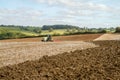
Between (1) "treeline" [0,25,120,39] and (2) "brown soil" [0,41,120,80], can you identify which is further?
(1) "treeline" [0,25,120,39]

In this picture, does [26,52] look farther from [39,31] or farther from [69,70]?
[39,31]

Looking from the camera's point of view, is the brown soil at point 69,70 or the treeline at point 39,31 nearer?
the brown soil at point 69,70

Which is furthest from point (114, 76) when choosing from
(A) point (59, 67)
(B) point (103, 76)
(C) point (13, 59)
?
(C) point (13, 59)

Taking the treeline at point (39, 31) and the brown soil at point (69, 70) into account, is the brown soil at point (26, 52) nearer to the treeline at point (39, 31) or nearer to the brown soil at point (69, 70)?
the brown soil at point (69, 70)

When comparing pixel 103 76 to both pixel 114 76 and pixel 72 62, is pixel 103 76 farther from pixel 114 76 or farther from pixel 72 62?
pixel 72 62

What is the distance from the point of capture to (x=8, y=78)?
47.0 ft

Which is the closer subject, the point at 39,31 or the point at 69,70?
the point at 69,70

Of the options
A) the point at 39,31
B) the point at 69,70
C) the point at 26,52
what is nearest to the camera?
the point at 69,70

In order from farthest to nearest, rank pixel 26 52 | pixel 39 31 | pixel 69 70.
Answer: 1. pixel 39 31
2. pixel 26 52
3. pixel 69 70

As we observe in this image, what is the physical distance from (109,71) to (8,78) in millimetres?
4672

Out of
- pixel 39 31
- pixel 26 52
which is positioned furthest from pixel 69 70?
pixel 39 31

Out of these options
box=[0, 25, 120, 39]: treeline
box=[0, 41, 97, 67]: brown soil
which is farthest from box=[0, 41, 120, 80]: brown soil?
box=[0, 25, 120, 39]: treeline

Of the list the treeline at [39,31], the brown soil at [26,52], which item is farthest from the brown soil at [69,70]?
the treeline at [39,31]

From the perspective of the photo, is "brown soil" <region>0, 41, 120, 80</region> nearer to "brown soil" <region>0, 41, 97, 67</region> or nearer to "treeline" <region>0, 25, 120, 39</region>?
"brown soil" <region>0, 41, 97, 67</region>
